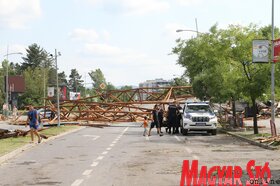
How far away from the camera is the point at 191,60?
38781mm

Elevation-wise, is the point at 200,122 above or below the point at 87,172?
above

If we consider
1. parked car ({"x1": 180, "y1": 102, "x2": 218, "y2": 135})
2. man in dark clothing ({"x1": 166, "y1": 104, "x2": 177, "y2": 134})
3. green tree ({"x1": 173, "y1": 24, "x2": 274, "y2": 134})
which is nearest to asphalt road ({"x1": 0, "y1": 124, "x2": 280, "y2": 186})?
green tree ({"x1": 173, "y1": 24, "x2": 274, "y2": 134})

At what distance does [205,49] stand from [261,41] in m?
4.95

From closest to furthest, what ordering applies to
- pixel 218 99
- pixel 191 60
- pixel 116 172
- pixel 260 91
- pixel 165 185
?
1. pixel 165 185
2. pixel 116 172
3. pixel 260 91
4. pixel 218 99
5. pixel 191 60

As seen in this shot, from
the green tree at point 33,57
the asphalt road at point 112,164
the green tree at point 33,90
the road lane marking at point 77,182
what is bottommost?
the asphalt road at point 112,164

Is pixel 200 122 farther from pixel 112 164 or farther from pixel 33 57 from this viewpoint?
pixel 33 57

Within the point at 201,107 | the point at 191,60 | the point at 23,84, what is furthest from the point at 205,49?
the point at 23,84

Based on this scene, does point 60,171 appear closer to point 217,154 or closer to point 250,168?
point 250,168

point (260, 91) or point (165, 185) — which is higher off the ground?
point (260, 91)

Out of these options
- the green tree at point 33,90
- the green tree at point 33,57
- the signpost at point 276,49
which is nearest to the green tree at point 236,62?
the signpost at point 276,49

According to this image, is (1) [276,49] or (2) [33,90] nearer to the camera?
(1) [276,49]

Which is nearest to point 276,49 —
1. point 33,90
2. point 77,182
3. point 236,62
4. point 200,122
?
point 236,62

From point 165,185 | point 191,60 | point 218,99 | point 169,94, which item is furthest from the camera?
point 169,94

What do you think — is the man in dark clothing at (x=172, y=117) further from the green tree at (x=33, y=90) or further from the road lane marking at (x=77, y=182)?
the green tree at (x=33, y=90)
